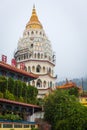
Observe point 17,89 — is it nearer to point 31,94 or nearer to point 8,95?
point 8,95

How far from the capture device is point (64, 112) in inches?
1849

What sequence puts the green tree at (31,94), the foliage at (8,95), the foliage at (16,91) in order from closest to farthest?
the foliage at (8,95) → the foliage at (16,91) → the green tree at (31,94)

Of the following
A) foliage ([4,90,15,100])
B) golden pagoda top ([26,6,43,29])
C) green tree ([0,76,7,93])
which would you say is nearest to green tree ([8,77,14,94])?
green tree ([0,76,7,93])

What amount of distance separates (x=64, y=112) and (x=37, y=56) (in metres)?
34.7

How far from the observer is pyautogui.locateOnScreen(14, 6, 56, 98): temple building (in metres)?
78.5

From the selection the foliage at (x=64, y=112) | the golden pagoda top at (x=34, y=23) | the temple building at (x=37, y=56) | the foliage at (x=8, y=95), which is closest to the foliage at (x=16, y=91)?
the foliage at (x=8, y=95)

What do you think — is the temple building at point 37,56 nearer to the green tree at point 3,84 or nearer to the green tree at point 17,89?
the green tree at point 17,89

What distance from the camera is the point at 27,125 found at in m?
44.9

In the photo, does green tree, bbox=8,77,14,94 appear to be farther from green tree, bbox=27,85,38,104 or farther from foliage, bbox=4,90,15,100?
green tree, bbox=27,85,38,104

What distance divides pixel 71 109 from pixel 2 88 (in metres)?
9.87

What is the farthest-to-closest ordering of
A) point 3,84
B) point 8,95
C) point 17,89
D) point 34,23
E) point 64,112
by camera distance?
1. point 34,23
2. point 17,89
3. point 3,84
4. point 8,95
5. point 64,112

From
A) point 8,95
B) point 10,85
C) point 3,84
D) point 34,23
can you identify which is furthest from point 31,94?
point 34,23

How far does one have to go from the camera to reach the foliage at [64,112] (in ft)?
147

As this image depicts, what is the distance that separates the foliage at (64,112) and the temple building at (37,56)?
27564 millimetres
